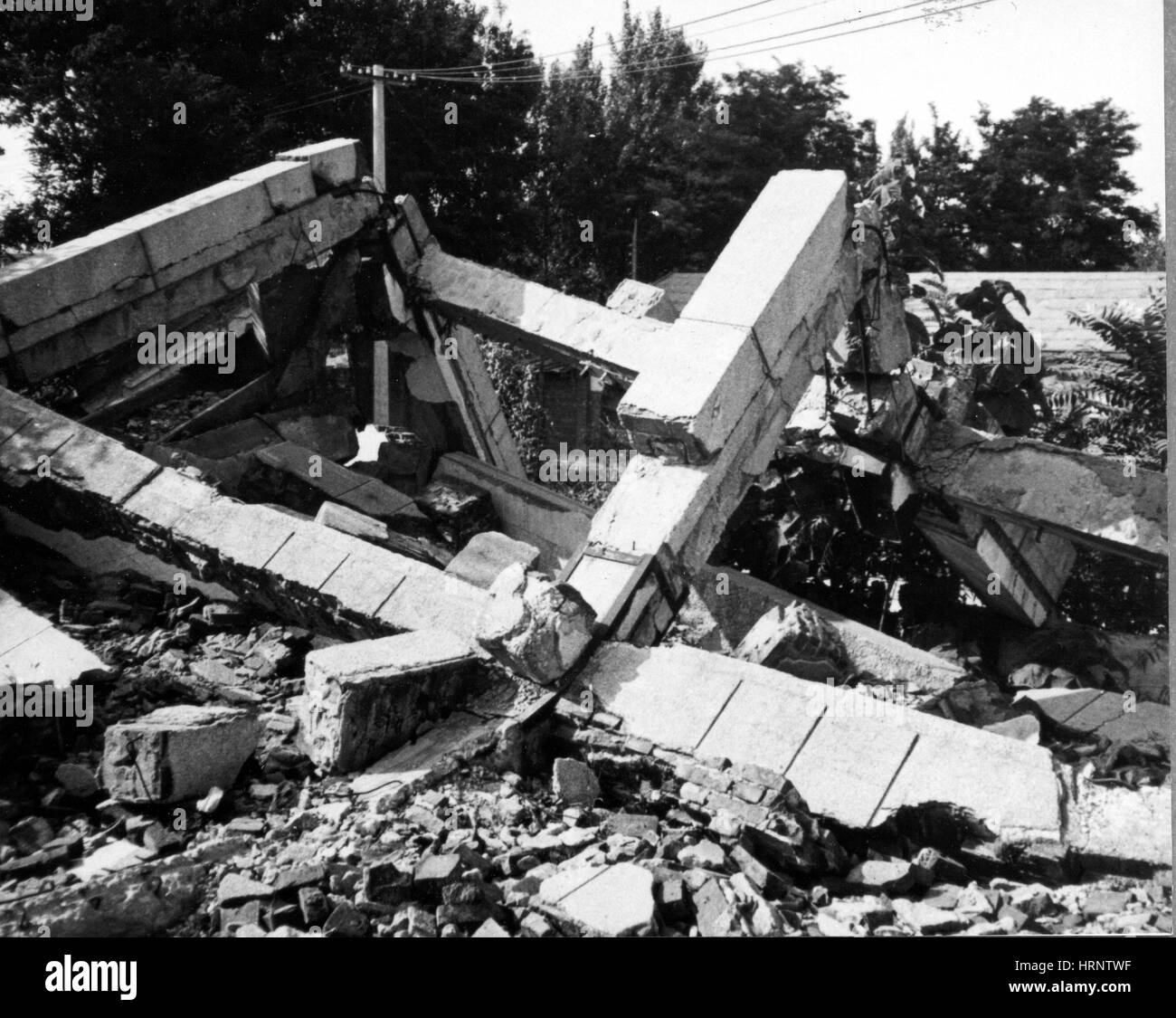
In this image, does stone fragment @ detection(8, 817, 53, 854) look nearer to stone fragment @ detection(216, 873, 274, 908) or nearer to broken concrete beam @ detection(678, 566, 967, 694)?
stone fragment @ detection(216, 873, 274, 908)

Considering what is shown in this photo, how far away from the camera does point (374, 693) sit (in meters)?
4.31

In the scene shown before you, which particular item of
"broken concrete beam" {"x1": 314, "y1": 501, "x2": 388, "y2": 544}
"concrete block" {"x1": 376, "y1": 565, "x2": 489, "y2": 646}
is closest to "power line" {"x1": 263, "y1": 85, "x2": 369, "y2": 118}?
"broken concrete beam" {"x1": 314, "y1": 501, "x2": 388, "y2": 544}

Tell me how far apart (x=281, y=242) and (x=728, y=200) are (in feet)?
37.0

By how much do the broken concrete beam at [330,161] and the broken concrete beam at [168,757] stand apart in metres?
5.38

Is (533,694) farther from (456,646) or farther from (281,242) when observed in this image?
(281,242)

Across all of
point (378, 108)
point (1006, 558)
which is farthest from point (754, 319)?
point (378, 108)

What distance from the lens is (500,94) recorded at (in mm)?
17391

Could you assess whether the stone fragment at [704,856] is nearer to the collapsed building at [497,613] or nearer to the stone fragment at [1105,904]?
the collapsed building at [497,613]

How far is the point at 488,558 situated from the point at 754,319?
78.5 inches

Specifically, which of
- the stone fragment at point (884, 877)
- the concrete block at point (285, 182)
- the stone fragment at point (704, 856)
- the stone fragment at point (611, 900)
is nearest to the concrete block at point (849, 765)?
the stone fragment at point (884, 877)

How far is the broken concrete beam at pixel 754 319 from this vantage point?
17.1 ft

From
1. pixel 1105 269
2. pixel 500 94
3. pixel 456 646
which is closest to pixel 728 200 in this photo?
pixel 500 94
